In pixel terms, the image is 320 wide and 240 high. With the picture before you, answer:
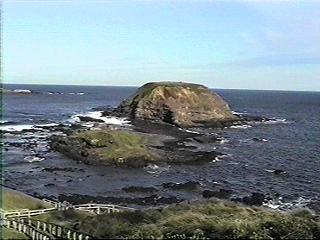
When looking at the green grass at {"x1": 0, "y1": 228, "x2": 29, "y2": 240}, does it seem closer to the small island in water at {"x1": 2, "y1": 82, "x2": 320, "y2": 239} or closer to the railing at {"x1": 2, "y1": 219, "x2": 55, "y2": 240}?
the small island in water at {"x1": 2, "y1": 82, "x2": 320, "y2": 239}

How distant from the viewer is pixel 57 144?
225ft

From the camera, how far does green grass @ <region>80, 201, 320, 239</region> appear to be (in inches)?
774

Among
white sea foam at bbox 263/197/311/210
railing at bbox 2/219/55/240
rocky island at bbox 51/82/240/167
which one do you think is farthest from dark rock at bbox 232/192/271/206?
railing at bbox 2/219/55/240

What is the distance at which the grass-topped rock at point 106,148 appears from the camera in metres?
58.9

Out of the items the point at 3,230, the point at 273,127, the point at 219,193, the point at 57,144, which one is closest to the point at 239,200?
the point at 219,193

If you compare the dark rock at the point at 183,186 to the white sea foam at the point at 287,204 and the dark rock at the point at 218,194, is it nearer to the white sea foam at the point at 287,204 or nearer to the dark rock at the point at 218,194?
the dark rock at the point at 218,194

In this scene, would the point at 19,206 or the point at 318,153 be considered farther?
the point at 318,153

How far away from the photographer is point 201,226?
21.0m

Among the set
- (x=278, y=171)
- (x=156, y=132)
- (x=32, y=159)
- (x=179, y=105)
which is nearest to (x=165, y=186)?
(x=278, y=171)

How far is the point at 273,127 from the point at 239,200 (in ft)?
221

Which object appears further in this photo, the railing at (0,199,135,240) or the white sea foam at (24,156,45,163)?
the white sea foam at (24,156,45,163)

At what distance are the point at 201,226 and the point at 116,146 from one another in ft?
139

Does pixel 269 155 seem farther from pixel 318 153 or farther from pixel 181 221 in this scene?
pixel 181 221

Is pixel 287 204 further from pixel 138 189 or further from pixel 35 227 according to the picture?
pixel 35 227
